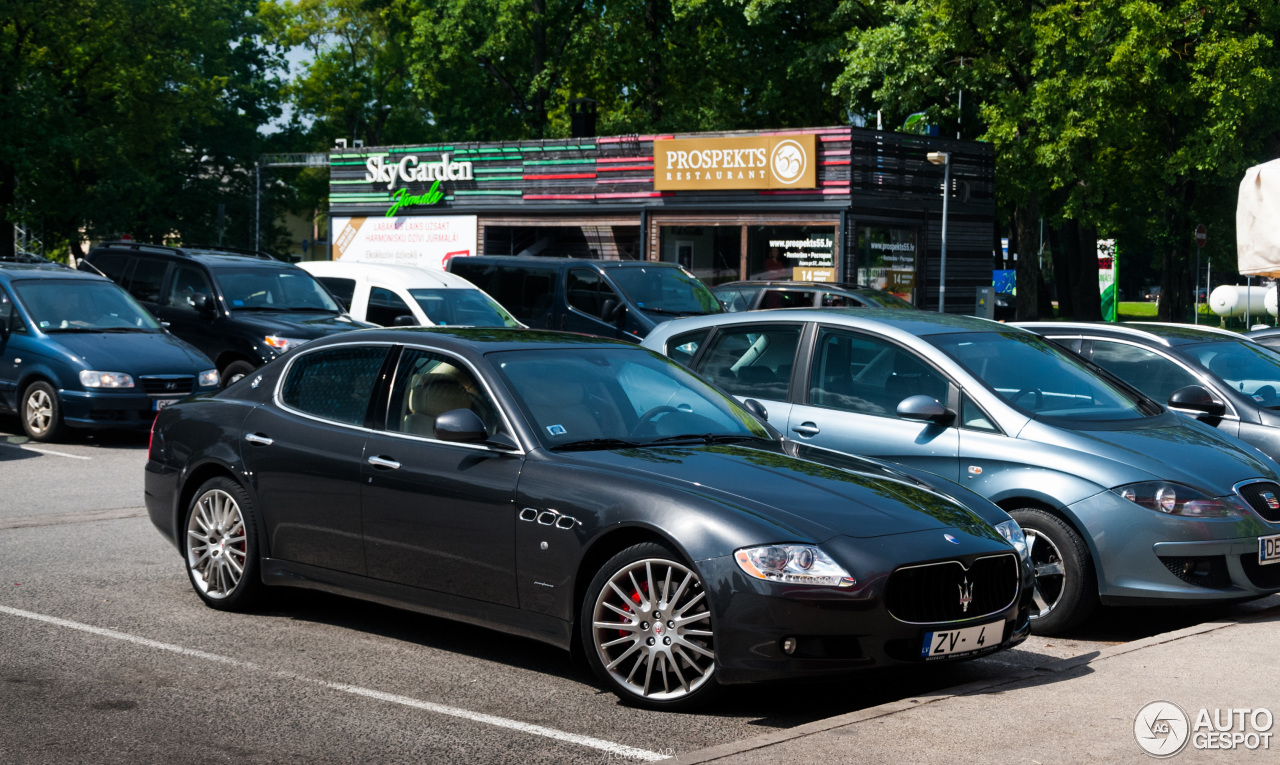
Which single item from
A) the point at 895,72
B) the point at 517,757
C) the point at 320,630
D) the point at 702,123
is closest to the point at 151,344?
the point at 320,630

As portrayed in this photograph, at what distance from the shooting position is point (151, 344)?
14.7 meters

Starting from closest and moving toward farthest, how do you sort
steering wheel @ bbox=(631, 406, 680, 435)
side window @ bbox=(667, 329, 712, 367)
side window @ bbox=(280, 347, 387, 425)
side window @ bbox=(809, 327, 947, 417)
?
steering wheel @ bbox=(631, 406, 680, 435) < side window @ bbox=(280, 347, 387, 425) < side window @ bbox=(809, 327, 947, 417) < side window @ bbox=(667, 329, 712, 367)

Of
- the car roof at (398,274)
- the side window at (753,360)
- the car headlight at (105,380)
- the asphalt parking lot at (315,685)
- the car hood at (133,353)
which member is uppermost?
the car roof at (398,274)

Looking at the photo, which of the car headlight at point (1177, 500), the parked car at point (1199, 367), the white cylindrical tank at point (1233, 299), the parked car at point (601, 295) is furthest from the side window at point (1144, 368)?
the white cylindrical tank at point (1233, 299)

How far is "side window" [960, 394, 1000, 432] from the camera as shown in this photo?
24.1 feet

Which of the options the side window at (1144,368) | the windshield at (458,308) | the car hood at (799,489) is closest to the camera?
the car hood at (799,489)

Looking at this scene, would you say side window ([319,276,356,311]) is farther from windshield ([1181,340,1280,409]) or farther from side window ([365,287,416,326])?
windshield ([1181,340,1280,409])

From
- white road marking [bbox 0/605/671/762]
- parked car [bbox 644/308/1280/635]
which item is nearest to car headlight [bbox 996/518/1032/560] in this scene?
parked car [bbox 644/308/1280/635]

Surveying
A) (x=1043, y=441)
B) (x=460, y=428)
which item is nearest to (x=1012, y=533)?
(x=1043, y=441)

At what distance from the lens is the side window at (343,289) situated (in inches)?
717

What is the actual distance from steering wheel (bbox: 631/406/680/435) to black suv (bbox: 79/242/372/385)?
986 centimetres

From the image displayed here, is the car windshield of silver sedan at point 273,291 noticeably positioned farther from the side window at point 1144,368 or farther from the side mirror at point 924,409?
the side mirror at point 924,409

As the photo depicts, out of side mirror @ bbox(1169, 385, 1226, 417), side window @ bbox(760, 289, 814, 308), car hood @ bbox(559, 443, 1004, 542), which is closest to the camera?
car hood @ bbox(559, 443, 1004, 542)

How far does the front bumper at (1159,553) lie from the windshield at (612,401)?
5.70ft
